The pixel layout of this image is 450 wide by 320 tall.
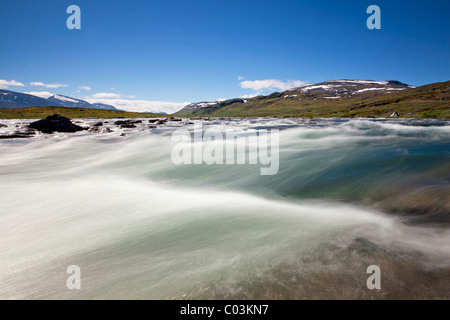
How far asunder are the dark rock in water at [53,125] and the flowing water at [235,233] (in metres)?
Answer: 19.2

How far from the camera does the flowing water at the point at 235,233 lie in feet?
11.1

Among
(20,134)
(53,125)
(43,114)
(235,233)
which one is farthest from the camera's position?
(43,114)

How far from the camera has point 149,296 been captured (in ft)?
10.9

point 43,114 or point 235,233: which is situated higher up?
point 43,114

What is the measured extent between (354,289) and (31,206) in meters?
8.64

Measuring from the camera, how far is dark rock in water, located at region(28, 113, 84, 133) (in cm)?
2538

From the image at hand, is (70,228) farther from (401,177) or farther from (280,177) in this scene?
(401,177)

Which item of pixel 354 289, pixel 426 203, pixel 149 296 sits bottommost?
pixel 149 296

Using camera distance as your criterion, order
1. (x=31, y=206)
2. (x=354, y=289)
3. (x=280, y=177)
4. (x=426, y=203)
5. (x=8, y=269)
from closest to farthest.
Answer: (x=354, y=289)
(x=8, y=269)
(x=426, y=203)
(x=31, y=206)
(x=280, y=177)

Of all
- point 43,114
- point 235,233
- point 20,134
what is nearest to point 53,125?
point 20,134

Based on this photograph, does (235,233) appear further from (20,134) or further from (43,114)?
(43,114)

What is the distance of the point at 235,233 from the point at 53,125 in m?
30.0

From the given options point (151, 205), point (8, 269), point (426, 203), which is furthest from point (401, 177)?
point (8, 269)

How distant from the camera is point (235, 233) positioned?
5.00 metres
